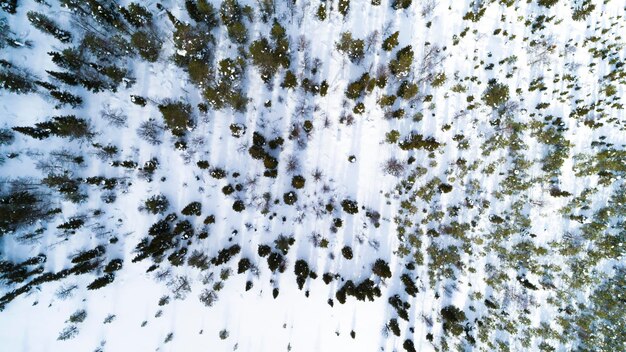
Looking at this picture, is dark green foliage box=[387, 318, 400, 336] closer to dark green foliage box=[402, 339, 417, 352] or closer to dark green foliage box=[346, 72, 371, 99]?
dark green foliage box=[402, 339, 417, 352]

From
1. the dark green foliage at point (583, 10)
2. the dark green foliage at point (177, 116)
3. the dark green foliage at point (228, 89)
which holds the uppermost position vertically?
the dark green foliage at point (583, 10)

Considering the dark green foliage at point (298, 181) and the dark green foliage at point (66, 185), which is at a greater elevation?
the dark green foliage at point (298, 181)

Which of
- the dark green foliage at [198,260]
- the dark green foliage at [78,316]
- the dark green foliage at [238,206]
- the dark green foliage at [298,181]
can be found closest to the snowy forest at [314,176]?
the dark green foliage at [78,316]

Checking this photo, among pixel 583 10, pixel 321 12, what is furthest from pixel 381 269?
pixel 583 10

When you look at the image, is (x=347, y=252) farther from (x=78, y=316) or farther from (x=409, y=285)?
(x=78, y=316)

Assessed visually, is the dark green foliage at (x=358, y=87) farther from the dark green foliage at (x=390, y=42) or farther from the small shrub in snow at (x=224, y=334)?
the small shrub in snow at (x=224, y=334)

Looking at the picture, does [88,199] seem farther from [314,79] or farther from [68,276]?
[314,79]
